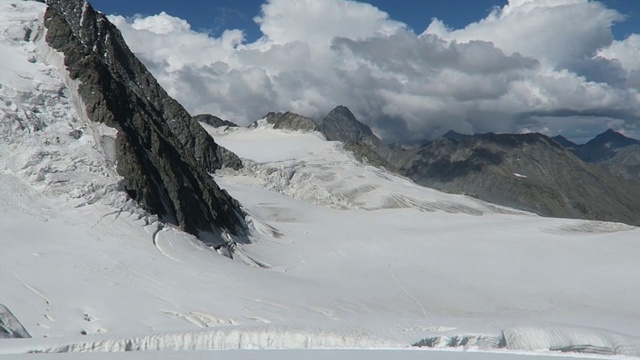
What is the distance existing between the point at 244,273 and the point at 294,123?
355 ft

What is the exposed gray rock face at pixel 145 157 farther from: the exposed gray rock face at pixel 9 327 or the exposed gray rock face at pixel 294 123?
the exposed gray rock face at pixel 294 123

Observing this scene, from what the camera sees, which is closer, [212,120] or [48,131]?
[48,131]

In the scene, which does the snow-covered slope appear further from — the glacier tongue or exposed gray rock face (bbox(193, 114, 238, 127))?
exposed gray rock face (bbox(193, 114, 238, 127))

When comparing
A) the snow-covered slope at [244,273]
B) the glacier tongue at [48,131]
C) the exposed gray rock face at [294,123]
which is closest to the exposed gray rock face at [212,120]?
the exposed gray rock face at [294,123]

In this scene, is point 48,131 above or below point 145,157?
above

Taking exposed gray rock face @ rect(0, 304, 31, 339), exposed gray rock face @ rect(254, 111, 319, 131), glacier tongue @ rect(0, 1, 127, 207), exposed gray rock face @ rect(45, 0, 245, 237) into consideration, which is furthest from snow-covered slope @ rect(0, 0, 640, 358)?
exposed gray rock face @ rect(254, 111, 319, 131)

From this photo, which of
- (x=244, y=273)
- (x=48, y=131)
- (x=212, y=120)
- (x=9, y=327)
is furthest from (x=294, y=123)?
(x=9, y=327)

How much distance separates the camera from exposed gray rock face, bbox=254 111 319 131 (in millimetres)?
137875

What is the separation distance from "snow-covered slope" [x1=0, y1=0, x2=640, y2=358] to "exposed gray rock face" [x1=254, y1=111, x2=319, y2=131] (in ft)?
236

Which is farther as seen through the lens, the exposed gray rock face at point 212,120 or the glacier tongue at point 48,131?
the exposed gray rock face at point 212,120

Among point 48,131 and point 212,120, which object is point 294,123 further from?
point 48,131

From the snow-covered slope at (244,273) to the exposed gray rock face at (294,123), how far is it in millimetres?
71841

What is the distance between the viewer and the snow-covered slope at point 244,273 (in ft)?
50.6

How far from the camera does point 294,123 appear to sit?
141 meters
